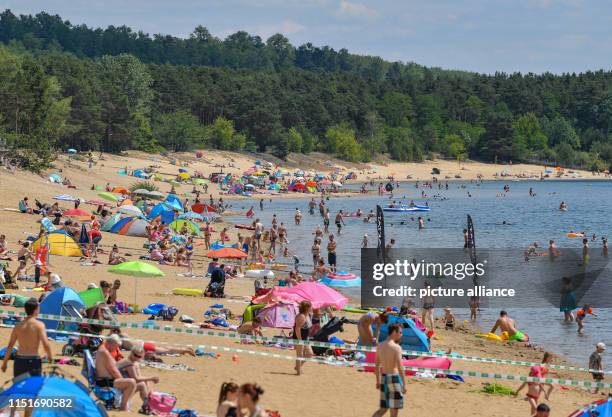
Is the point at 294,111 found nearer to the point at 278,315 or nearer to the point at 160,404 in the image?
the point at 278,315

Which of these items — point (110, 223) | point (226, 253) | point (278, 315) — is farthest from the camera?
point (110, 223)

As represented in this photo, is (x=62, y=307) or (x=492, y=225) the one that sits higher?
(x=62, y=307)

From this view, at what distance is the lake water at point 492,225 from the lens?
2342cm

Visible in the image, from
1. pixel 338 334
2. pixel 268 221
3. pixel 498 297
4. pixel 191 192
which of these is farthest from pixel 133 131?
pixel 338 334

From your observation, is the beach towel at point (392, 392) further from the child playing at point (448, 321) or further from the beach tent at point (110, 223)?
the beach tent at point (110, 223)

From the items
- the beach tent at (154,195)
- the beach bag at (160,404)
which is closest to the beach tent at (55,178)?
the beach tent at (154,195)

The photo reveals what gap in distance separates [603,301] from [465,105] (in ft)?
409

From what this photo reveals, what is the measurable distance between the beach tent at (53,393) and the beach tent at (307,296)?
366 inches

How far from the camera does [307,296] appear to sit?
1917cm

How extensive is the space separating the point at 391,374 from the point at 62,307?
19.9 ft

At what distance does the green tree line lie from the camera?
235 feet

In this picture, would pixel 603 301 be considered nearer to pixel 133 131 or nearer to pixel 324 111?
pixel 133 131

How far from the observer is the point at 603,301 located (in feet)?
92.9

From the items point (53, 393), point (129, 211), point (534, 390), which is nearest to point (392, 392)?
point (534, 390)
